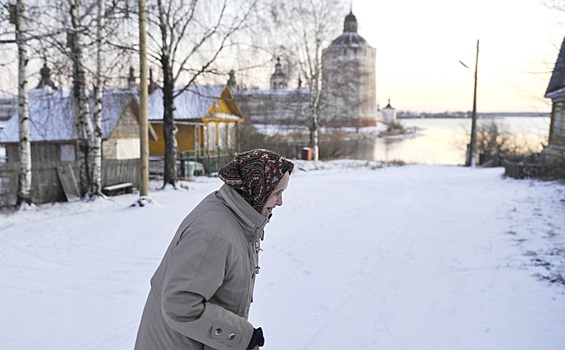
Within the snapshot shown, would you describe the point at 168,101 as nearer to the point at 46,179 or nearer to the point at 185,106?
the point at 46,179

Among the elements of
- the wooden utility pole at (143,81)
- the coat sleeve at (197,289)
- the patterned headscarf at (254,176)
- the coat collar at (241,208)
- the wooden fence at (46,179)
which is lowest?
the wooden fence at (46,179)

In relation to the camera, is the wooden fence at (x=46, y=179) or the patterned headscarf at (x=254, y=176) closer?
the patterned headscarf at (x=254, y=176)

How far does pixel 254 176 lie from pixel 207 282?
0.49m

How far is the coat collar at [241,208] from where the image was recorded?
1980 mm

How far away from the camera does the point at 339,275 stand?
6453mm

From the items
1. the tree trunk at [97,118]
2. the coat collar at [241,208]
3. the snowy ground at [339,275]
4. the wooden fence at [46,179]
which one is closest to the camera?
the coat collar at [241,208]

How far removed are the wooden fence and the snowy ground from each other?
4.25 feet

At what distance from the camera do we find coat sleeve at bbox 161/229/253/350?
1.77 metres

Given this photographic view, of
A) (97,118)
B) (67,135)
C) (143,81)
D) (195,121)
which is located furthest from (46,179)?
Answer: (195,121)

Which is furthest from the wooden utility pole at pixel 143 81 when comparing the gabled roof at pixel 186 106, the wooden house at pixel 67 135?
the gabled roof at pixel 186 106

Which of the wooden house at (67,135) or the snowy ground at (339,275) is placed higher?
the wooden house at (67,135)

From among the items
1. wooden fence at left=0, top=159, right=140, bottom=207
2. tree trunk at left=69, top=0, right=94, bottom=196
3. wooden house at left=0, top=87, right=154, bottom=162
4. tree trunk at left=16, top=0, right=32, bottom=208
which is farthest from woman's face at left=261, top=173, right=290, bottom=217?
wooden house at left=0, top=87, right=154, bottom=162

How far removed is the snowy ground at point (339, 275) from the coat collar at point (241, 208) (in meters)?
2.74

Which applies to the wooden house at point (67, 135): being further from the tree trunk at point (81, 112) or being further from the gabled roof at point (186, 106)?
the tree trunk at point (81, 112)
